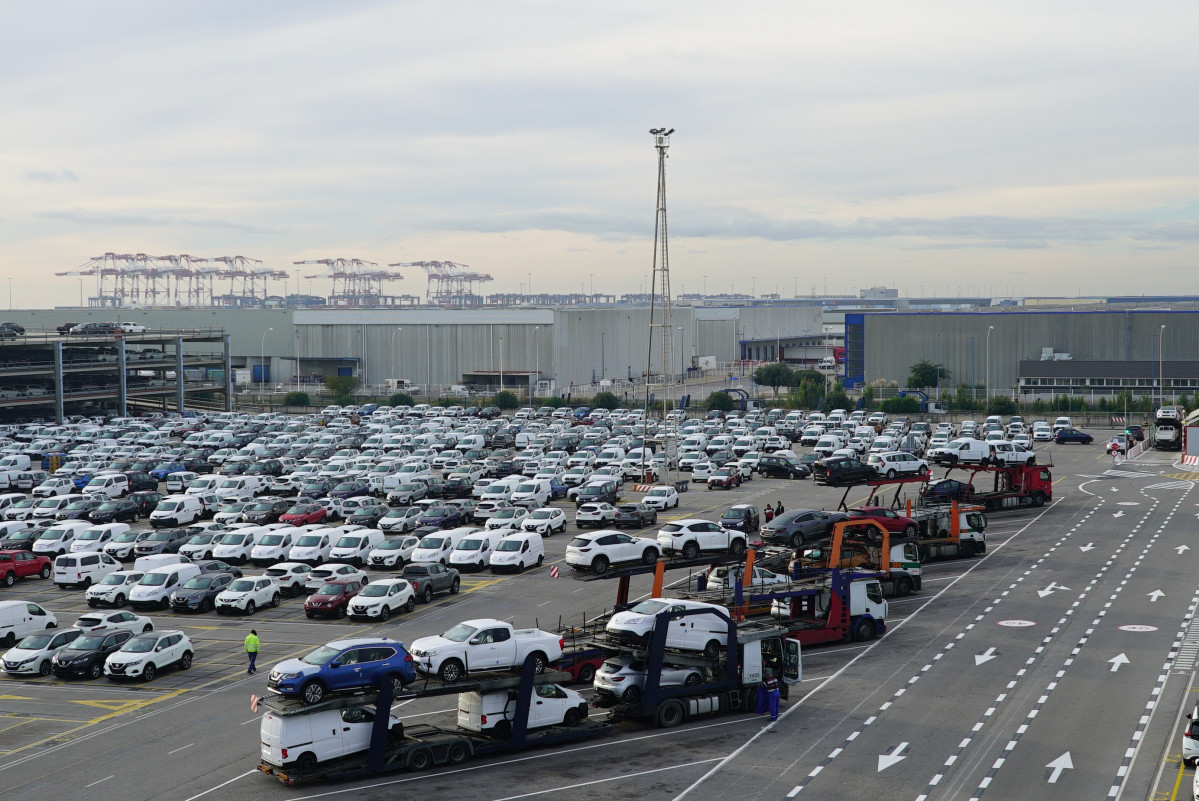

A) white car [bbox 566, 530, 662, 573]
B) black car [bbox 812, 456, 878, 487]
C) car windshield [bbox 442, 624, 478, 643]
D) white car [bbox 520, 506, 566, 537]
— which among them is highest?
black car [bbox 812, 456, 878, 487]

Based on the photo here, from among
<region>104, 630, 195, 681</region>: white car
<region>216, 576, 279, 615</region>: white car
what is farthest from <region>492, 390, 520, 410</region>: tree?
<region>104, 630, 195, 681</region>: white car

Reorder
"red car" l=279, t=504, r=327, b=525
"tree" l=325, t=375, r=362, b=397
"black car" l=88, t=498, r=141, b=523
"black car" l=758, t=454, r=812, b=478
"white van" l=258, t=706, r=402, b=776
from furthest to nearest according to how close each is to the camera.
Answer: "tree" l=325, t=375, r=362, b=397 → "black car" l=758, t=454, r=812, b=478 → "black car" l=88, t=498, r=141, b=523 → "red car" l=279, t=504, r=327, b=525 → "white van" l=258, t=706, r=402, b=776

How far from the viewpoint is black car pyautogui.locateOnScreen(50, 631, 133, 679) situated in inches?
1102

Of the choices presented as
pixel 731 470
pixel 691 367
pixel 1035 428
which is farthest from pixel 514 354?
pixel 731 470

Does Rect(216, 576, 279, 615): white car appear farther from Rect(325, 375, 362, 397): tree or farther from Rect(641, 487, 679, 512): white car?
Rect(325, 375, 362, 397): tree

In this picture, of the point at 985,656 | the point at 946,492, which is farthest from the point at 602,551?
the point at 946,492

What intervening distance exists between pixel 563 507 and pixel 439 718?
3080cm

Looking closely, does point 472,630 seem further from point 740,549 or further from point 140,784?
point 740,549

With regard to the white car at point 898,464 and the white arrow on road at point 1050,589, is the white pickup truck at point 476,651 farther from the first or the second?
the white car at point 898,464

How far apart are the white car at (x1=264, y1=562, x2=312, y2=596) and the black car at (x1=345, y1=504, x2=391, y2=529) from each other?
9880 mm

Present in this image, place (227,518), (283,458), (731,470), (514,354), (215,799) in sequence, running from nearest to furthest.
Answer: (215,799) < (227,518) < (731,470) < (283,458) < (514,354)

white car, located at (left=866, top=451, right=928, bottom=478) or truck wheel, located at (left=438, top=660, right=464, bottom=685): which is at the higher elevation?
white car, located at (left=866, top=451, right=928, bottom=478)

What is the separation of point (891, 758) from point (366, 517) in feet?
99.2

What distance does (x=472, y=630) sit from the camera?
2317 centimetres
